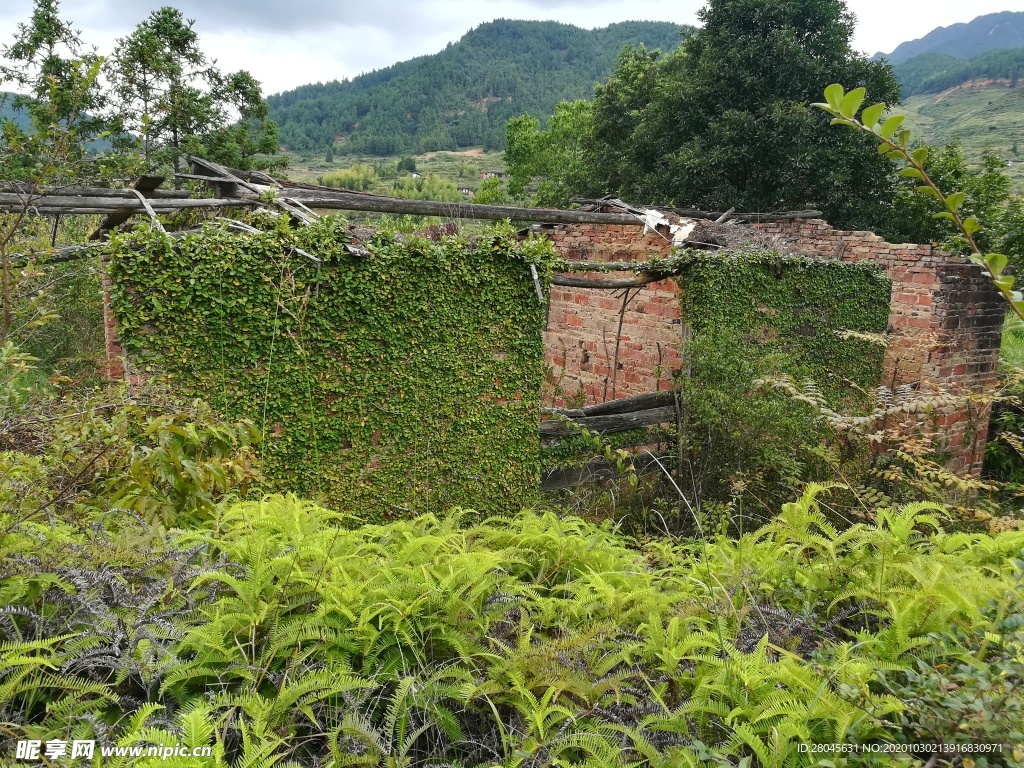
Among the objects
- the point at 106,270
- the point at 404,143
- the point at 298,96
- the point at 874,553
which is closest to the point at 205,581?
the point at 874,553

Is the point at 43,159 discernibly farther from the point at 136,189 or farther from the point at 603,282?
the point at 603,282

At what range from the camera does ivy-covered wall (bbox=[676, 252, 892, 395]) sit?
712cm

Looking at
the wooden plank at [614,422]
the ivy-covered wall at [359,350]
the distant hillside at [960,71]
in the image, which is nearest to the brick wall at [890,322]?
the wooden plank at [614,422]

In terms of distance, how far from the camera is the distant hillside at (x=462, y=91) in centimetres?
5266

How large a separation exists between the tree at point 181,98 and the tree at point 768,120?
34.0 feet

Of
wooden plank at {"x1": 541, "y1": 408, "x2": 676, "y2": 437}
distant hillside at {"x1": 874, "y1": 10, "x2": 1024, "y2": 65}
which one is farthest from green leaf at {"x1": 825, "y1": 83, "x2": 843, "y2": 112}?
distant hillside at {"x1": 874, "y1": 10, "x2": 1024, "y2": 65}

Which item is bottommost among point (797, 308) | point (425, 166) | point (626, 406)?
point (626, 406)

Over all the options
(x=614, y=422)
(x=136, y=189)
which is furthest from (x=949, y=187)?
(x=136, y=189)

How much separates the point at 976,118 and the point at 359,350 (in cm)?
4758

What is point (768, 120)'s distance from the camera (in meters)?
16.1

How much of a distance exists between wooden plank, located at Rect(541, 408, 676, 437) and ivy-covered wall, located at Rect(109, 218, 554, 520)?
293mm

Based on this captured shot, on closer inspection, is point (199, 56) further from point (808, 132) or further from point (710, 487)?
point (710, 487)

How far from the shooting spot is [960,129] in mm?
37625

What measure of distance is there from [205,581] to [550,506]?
4491 millimetres
